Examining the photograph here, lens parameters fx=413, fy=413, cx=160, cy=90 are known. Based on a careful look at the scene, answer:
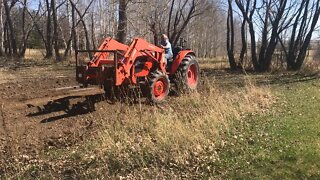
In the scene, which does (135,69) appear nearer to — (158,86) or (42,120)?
(158,86)

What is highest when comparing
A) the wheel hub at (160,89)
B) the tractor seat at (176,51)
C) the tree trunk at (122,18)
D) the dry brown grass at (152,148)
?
the tree trunk at (122,18)

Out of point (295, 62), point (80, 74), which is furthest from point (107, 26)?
point (80, 74)

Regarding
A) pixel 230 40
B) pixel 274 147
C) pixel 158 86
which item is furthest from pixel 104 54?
pixel 230 40

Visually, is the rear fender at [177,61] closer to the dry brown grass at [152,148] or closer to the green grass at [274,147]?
the dry brown grass at [152,148]

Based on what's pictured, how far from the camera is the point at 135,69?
35.0 feet

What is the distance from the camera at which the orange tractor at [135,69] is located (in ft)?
31.9

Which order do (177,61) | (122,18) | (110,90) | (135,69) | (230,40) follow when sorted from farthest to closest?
(230,40) → (122,18) → (177,61) → (135,69) → (110,90)

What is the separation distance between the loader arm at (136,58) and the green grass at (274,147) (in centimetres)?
308

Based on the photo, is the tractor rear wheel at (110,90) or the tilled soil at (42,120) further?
the tractor rear wheel at (110,90)

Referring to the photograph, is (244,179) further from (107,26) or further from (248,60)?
(107,26)

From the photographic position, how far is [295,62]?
25.2 m

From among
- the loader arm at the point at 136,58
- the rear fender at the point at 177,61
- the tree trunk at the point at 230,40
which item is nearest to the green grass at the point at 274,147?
the loader arm at the point at 136,58

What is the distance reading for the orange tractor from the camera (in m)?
9.71

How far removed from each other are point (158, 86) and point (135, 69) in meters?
0.83
